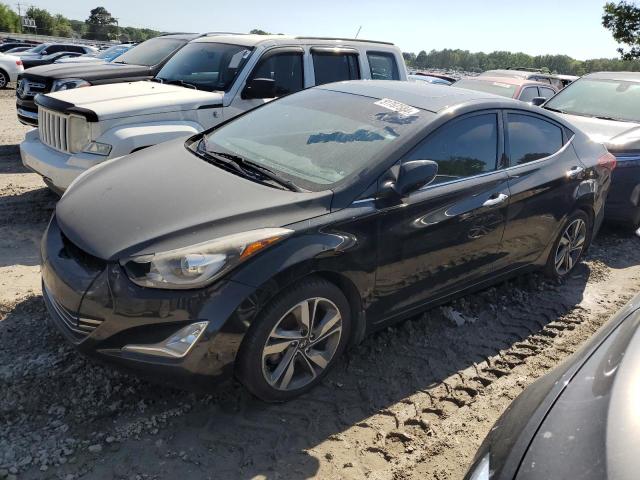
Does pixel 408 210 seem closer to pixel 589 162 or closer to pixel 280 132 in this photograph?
pixel 280 132

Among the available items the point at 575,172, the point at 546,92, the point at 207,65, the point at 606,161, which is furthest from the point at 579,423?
the point at 546,92

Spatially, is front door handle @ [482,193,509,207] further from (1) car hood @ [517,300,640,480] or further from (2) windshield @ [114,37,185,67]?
(2) windshield @ [114,37,185,67]

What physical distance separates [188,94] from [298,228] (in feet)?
11.5

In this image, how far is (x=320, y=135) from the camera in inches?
140

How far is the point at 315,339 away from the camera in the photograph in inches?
118

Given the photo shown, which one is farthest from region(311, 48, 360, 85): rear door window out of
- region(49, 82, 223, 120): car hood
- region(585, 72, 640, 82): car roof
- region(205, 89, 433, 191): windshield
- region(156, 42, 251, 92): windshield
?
region(585, 72, 640, 82): car roof

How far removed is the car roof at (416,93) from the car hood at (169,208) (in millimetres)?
1163

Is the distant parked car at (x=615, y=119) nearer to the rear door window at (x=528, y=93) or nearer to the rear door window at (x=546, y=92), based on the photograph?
the rear door window at (x=528, y=93)

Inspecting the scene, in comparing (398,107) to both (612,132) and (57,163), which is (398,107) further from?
(612,132)

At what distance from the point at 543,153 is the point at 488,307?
130 cm

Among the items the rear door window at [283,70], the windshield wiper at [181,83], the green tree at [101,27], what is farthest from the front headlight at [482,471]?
the green tree at [101,27]

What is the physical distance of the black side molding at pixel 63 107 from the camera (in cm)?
492

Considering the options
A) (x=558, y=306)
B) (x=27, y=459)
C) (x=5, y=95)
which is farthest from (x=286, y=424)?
(x=5, y=95)

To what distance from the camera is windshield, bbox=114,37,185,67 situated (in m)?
8.42
